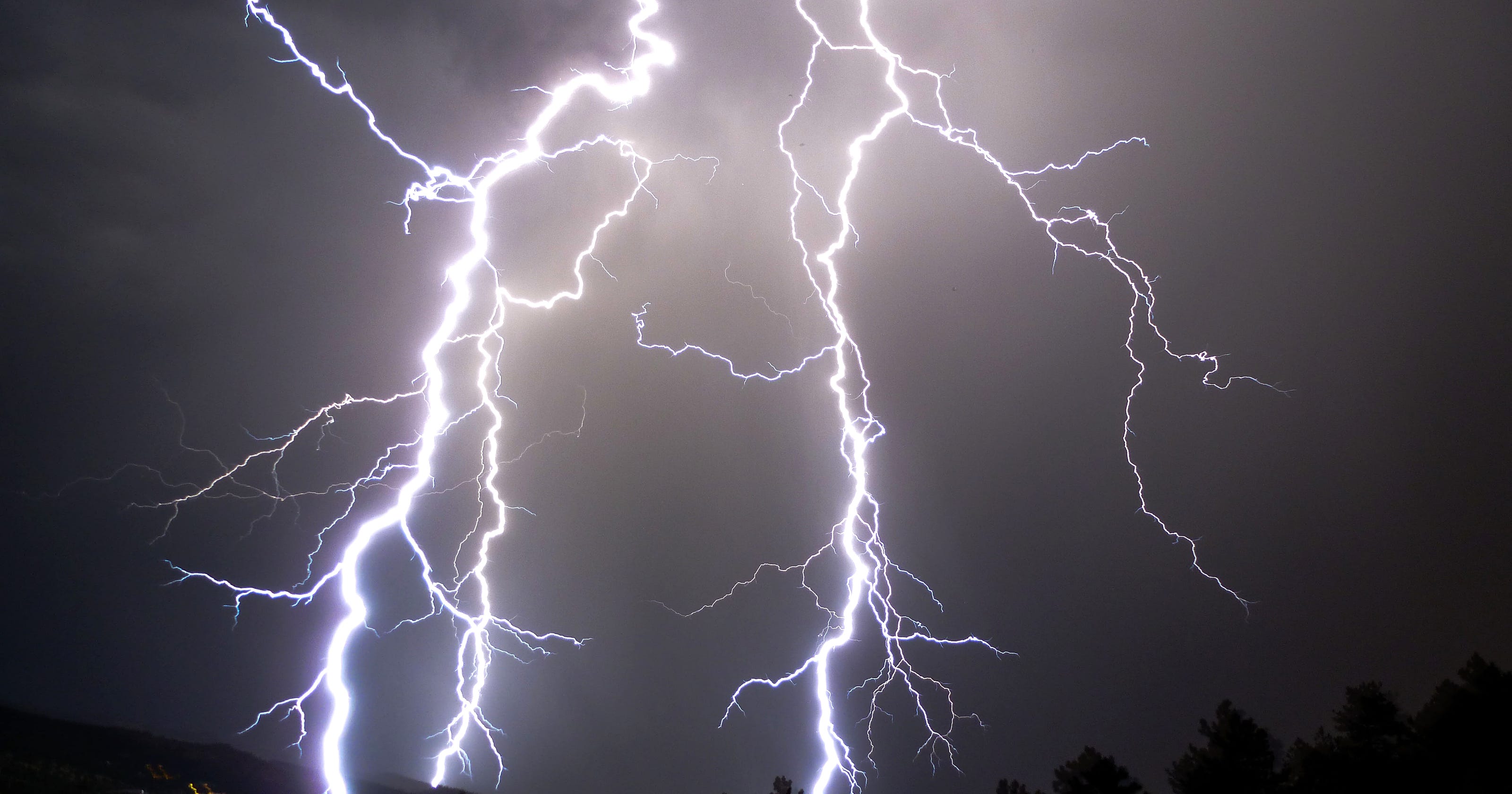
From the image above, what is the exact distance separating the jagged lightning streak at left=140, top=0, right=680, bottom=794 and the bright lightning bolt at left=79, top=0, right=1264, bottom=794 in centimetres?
2

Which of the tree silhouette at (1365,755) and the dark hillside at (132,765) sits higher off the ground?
the tree silhouette at (1365,755)

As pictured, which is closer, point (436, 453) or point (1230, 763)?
point (1230, 763)

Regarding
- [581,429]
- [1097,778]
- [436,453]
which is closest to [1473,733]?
[1097,778]

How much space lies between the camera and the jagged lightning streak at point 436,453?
6.64 m

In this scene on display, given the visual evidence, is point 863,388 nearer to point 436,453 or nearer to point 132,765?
point 436,453

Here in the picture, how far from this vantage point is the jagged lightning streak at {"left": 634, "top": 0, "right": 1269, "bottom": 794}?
657 cm

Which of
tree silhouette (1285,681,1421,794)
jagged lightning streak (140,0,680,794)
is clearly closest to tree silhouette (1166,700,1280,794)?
tree silhouette (1285,681,1421,794)

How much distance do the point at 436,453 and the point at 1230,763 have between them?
8.28 meters

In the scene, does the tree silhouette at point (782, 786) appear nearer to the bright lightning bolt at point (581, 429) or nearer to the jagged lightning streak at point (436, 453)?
the bright lightning bolt at point (581, 429)

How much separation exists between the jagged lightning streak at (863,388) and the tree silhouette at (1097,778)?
233cm

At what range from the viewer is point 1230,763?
5238mm

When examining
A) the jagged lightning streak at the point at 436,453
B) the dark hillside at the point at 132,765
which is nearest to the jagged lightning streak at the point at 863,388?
the jagged lightning streak at the point at 436,453

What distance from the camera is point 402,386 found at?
7.05 meters

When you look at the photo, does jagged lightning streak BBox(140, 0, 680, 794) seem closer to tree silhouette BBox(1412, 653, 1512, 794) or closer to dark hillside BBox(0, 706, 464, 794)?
dark hillside BBox(0, 706, 464, 794)
